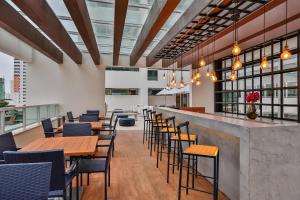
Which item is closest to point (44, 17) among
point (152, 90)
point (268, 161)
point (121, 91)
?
point (268, 161)

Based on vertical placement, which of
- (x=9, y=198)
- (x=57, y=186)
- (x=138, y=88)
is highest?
(x=138, y=88)

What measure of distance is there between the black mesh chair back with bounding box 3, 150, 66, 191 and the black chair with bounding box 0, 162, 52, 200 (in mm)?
356

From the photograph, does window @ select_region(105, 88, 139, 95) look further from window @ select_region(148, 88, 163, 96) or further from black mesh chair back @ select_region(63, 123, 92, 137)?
black mesh chair back @ select_region(63, 123, 92, 137)

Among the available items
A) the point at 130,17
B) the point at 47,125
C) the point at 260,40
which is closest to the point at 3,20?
the point at 47,125

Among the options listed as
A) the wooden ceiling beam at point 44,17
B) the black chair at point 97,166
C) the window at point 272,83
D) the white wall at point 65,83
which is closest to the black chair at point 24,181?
the black chair at point 97,166

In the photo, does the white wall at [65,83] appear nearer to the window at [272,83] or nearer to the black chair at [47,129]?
the black chair at [47,129]

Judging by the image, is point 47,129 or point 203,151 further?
point 47,129

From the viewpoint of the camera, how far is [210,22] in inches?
161

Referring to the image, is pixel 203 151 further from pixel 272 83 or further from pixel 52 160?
pixel 272 83

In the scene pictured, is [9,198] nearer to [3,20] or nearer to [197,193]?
[197,193]

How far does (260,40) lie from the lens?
18.1 feet

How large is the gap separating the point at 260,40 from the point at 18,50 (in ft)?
24.5

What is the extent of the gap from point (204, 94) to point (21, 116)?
23.7 feet

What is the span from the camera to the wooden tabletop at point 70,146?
7.79 feet
